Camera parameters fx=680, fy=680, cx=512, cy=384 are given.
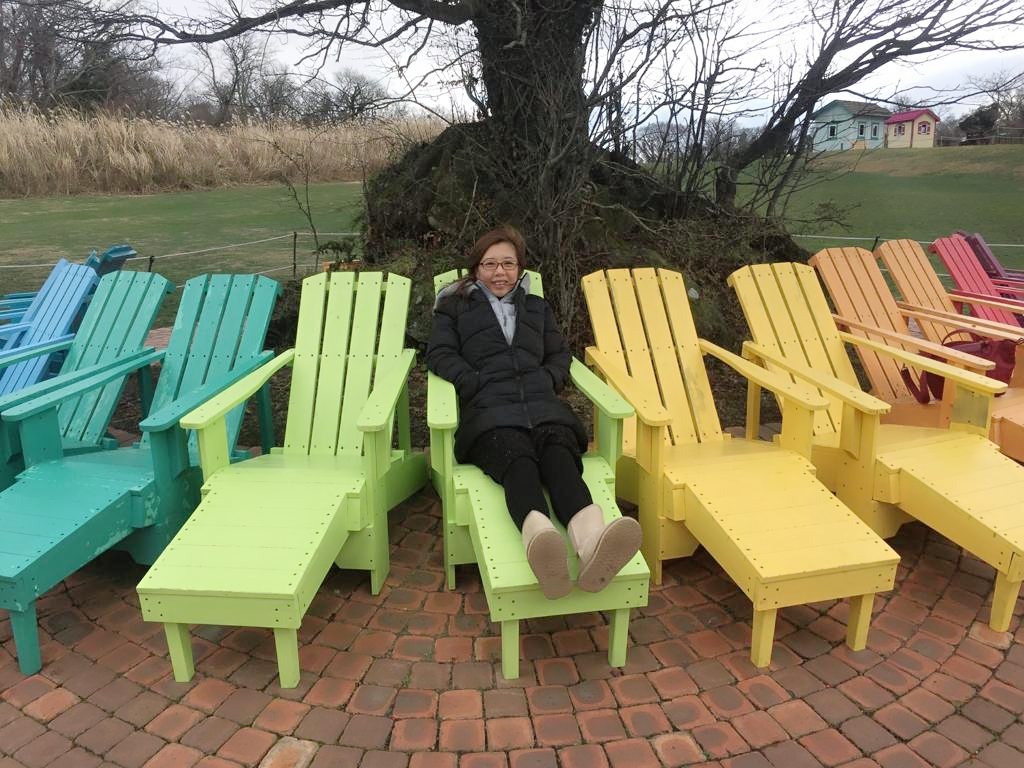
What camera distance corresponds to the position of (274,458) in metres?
3.01

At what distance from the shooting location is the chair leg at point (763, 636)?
2193 mm

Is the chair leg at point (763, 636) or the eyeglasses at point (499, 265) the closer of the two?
the chair leg at point (763, 636)

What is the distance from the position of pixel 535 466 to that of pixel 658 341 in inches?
51.2

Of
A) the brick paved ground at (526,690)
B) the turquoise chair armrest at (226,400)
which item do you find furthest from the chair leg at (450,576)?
the turquoise chair armrest at (226,400)

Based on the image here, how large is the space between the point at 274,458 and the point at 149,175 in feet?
41.3

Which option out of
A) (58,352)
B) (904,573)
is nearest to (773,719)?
(904,573)

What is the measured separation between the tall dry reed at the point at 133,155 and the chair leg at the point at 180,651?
931cm

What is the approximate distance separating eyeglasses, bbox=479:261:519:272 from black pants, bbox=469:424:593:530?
830 mm

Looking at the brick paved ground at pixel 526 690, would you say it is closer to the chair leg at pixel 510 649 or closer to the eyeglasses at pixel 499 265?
the chair leg at pixel 510 649

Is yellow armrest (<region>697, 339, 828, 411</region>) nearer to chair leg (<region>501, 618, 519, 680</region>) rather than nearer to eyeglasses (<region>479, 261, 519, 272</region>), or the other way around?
eyeglasses (<region>479, 261, 519, 272</region>)

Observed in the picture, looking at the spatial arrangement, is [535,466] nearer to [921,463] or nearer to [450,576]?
[450,576]

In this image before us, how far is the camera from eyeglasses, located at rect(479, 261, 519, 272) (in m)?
3.15

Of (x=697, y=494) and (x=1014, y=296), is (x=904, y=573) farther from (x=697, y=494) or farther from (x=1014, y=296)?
(x=1014, y=296)

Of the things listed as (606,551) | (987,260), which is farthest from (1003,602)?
(987,260)
